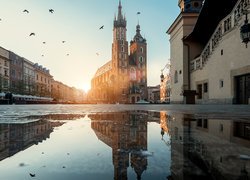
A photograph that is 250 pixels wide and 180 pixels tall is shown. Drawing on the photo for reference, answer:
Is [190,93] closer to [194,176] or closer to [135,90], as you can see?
[194,176]

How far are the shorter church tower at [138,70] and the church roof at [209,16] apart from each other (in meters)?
72.4

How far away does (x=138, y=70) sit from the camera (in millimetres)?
100062

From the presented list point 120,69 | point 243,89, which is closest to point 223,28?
point 243,89

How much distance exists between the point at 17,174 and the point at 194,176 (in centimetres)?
85

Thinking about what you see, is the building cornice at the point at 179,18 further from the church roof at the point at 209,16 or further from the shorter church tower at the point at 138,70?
the shorter church tower at the point at 138,70

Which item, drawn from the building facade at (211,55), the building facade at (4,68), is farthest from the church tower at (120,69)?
the building facade at (211,55)

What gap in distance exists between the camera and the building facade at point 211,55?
1524cm

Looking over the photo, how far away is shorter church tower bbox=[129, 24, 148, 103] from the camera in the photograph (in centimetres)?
9662

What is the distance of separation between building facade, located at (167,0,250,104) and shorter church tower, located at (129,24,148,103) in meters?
66.9

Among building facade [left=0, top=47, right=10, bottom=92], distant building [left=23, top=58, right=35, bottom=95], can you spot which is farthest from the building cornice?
distant building [left=23, top=58, right=35, bottom=95]

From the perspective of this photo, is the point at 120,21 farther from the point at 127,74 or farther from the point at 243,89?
the point at 243,89

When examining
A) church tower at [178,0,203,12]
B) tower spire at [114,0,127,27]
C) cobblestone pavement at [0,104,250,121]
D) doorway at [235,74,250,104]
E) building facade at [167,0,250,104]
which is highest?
tower spire at [114,0,127,27]

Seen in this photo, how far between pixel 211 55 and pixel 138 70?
264 feet

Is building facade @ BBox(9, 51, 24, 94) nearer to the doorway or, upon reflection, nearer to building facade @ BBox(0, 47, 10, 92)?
building facade @ BBox(0, 47, 10, 92)
